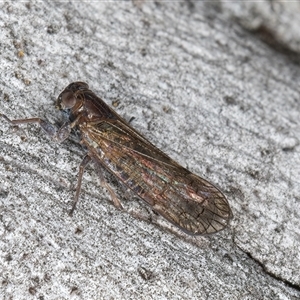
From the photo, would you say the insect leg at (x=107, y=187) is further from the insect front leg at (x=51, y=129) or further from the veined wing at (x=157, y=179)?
the insect front leg at (x=51, y=129)

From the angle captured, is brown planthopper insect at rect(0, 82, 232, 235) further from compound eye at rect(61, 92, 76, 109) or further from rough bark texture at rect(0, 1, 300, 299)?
rough bark texture at rect(0, 1, 300, 299)

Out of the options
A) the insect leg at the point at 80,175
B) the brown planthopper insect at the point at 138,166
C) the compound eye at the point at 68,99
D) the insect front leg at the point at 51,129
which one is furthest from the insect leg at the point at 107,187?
the compound eye at the point at 68,99

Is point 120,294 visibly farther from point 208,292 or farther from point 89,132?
point 89,132

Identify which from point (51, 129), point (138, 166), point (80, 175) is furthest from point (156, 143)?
point (51, 129)

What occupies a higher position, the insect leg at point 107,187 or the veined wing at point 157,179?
the veined wing at point 157,179

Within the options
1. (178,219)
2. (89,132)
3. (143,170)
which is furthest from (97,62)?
(178,219)

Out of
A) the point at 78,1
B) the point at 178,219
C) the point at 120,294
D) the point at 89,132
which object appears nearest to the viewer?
the point at 120,294

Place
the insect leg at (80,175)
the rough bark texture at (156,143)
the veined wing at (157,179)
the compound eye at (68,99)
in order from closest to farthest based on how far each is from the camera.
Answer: the rough bark texture at (156,143), the insect leg at (80,175), the veined wing at (157,179), the compound eye at (68,99)

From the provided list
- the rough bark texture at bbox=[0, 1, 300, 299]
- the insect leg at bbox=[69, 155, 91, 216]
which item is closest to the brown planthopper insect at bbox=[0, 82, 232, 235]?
the insect leg at bbox=[69, 155, 91, 216]
